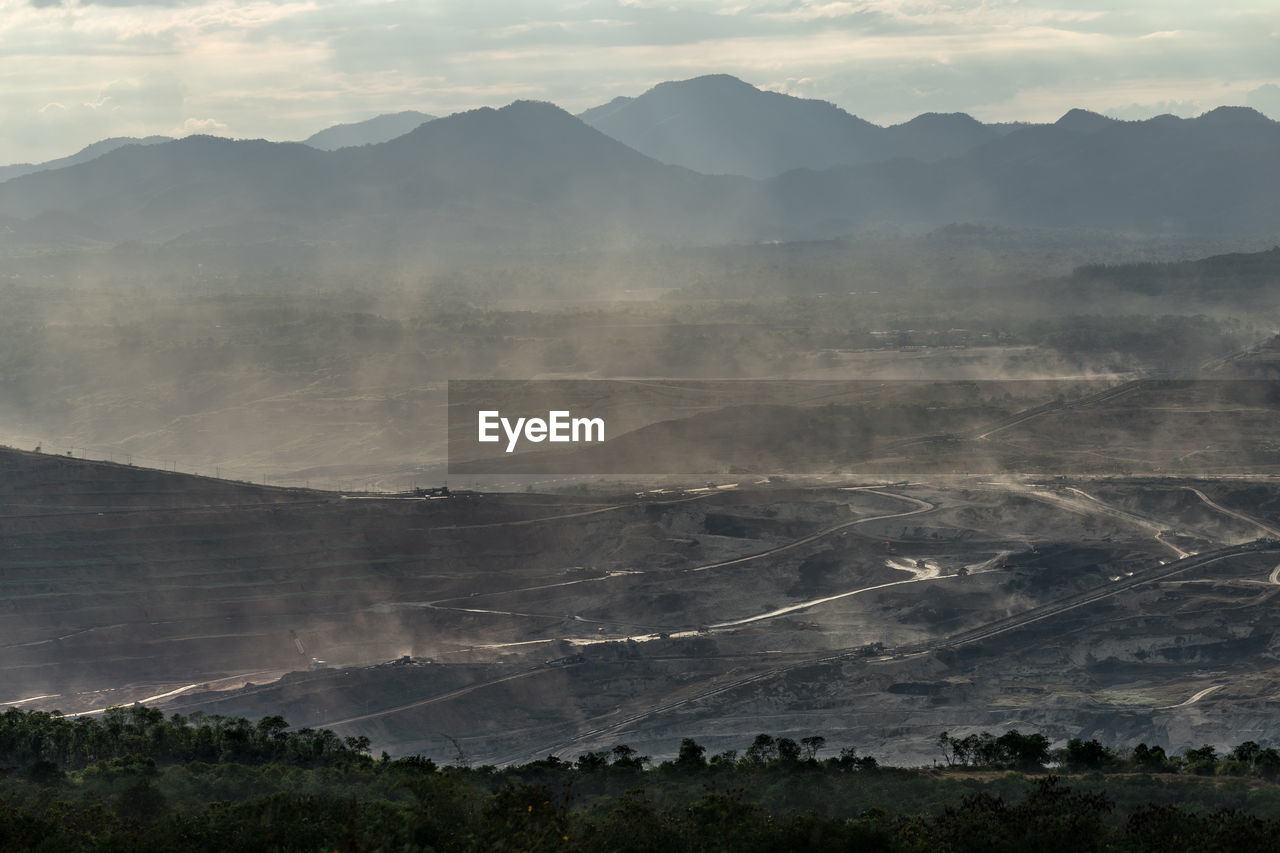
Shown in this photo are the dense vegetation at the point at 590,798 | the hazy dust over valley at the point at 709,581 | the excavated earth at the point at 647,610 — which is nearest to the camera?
the dense vegetation at the point at 590,798

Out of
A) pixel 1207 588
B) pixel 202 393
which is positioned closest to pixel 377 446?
pixel 202 393

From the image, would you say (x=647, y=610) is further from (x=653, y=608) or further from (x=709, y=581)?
(x=709, y=581)

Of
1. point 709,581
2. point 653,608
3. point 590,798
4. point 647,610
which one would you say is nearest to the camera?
point 590,798

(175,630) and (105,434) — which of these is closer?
(175,630)

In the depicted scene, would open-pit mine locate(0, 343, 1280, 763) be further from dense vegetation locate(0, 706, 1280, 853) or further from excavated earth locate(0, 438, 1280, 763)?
dense vegetation locate(0, 706, 1280, 853)

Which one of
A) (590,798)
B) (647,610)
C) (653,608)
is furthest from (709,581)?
(590,798)

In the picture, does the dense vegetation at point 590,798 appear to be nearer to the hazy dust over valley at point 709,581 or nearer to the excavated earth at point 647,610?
the excavated earth at point 647,610

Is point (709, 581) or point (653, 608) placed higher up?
point (709, 581)

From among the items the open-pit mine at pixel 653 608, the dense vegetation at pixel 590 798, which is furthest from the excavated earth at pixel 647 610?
the dense vegetation at pixel 590 798

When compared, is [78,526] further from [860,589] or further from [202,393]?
[202,393]
